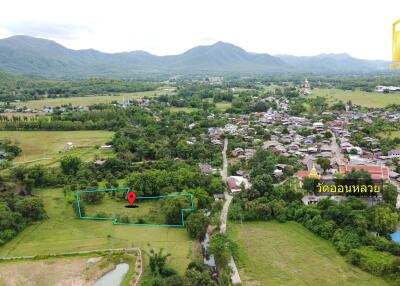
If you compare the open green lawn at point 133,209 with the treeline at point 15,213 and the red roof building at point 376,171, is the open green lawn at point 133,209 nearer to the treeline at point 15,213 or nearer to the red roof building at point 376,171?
the treeline at point 15,213

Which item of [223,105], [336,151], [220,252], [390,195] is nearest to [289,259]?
[220,252]

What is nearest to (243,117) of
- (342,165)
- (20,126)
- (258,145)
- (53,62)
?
(258,145)

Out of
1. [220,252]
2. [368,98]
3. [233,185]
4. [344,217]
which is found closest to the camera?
[220,252]

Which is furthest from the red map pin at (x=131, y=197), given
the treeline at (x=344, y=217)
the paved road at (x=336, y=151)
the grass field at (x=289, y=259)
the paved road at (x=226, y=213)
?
the paved road at (x=336, y=151)

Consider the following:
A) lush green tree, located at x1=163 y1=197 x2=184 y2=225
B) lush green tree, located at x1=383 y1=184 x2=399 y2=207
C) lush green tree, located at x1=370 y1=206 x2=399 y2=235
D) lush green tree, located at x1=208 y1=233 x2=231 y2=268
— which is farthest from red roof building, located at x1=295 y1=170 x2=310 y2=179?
lush green tree, located at x1=208 y1=233 x2=231 y2=268

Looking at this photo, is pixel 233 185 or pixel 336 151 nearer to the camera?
pixel 233 185

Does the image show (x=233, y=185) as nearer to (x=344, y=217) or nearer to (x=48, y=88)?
(x=344, y=217)
